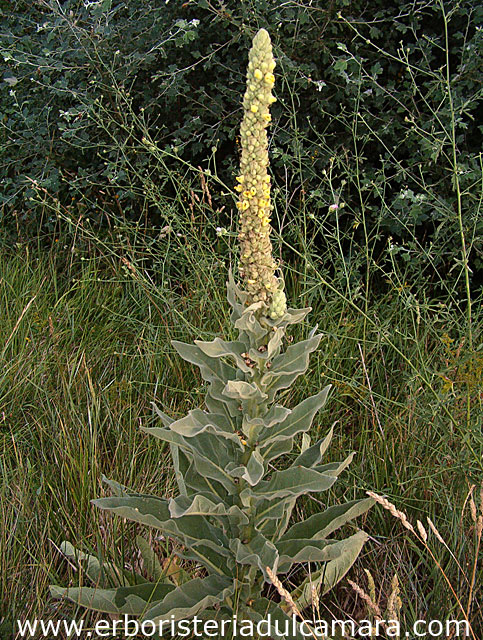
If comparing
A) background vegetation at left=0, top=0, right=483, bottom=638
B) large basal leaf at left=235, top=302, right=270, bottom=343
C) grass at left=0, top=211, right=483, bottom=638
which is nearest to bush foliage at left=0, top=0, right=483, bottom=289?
background vegetation at left=0, top=0, right=483, bottom=638

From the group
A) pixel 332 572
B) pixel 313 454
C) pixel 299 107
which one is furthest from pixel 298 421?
pixel 299 107

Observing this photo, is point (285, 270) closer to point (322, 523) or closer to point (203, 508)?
point (322, 523)

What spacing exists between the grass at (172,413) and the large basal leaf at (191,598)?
31 cm

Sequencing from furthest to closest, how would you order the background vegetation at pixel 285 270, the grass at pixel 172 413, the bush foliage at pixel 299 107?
1. the bush foliage at pixel 299 107
2. the background vegetation at pixel 285 270
3. the grass at pixel 172 413

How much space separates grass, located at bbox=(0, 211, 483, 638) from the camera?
2326 mm

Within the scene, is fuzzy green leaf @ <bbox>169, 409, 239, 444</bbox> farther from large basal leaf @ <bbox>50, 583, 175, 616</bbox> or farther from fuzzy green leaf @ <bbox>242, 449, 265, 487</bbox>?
large basal leaf @ <bbox>50, 583, 175, 616</bbox>

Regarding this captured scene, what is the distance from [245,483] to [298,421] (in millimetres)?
231

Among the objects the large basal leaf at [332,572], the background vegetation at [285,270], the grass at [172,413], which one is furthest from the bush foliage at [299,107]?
the large basal leaf at [332,572]

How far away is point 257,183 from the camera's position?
1.76 meters

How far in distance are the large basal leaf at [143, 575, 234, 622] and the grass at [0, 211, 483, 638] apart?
31cm

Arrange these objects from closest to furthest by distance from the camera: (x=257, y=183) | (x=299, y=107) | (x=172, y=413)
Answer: (x=257, y=183)
(x=172, y=413)
(x=299, y=107)

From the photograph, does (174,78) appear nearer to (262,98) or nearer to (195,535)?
(262,98)

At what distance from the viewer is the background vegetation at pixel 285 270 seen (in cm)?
248

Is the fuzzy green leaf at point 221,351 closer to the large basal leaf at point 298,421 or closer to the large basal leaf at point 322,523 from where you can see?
the large basal leaf at point 298,421
